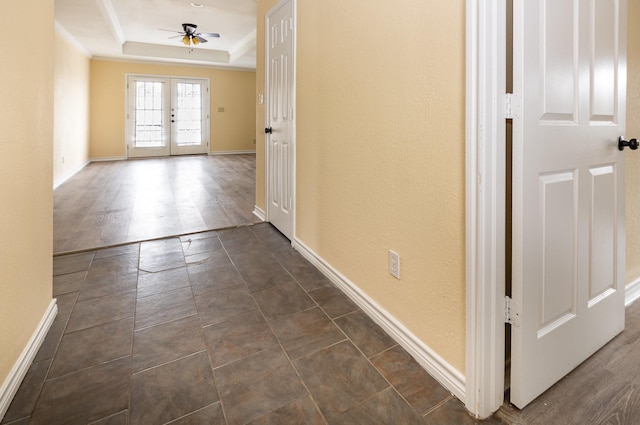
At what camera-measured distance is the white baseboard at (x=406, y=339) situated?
136 centimetres

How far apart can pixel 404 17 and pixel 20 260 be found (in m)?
1.89

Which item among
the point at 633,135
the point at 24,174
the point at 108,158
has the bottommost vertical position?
the point at 24,174

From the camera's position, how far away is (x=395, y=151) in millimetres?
1632

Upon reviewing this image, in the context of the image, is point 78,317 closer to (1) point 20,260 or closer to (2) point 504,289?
(1) point 20,260

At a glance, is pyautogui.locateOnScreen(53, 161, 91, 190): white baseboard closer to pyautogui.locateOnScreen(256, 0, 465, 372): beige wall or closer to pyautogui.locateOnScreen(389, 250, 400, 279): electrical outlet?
pyautogui.locateOnScreen(256, 0, 465, 372): beige wall

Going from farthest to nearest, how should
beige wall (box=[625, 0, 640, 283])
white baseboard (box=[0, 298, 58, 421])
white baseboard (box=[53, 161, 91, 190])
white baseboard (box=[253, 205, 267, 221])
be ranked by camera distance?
1. white baseboard (box=[53, 161, 91, 190])
2. white baseboard (box=[253, 205, 267, 221])
3. beige wall (box=[625, 0, 640, 283])
4. white baseboard (box=[0, 298, 58, 421])

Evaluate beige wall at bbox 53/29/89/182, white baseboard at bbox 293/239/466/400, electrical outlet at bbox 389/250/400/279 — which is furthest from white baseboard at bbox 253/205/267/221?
beige wall at bbox 53/29/89/182

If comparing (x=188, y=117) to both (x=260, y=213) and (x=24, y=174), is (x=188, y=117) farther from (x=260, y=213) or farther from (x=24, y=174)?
(x=24, y=174)

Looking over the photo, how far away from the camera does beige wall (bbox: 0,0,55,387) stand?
1.29 metres

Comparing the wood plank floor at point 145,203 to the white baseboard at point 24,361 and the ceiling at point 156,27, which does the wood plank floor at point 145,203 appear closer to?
the white baseboard at point 24,361

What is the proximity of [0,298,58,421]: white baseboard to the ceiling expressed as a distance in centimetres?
477

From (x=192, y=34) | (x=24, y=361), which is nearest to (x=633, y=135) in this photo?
(x=24, y=361)

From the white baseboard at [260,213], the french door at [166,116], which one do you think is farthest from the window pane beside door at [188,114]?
the white baseboard at [260,213]

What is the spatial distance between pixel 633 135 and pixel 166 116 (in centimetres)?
1011
